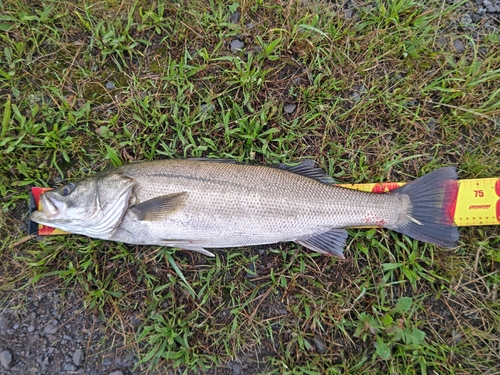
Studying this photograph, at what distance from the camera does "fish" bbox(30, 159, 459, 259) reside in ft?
9.64

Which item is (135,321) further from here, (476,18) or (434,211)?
(476,18)

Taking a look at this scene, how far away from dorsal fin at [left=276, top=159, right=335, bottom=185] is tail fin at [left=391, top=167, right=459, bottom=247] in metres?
0.77

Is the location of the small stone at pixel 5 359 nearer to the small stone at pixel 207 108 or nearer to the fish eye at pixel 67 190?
the fish eye at pixel 67 190

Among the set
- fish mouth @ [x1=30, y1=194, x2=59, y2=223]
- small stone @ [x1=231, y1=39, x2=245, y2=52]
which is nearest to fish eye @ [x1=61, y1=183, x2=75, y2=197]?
fish mouth @ [x1=30, y1=194, x2=59, y2=223]

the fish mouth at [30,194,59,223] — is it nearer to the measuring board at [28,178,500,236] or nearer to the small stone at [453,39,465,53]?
the measuring board at [28,178,500,236]

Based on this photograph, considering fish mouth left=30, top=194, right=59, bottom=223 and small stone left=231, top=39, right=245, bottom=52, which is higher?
small stone left=231, top=39, right=245, bottom=52

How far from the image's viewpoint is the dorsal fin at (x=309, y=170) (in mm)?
3188

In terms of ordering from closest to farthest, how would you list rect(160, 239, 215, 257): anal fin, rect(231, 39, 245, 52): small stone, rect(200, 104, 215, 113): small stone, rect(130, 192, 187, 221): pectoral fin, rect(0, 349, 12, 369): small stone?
1. rect(130, 192, 187, 221): pectoral fin
2. rect(160, 239, 215, 257): anal fin
3. rect(0, 349, 12, 369): small stone
4. rect(200, 104, 215, 113): small stone
5. rect(231, 39, 245, 52): small stone

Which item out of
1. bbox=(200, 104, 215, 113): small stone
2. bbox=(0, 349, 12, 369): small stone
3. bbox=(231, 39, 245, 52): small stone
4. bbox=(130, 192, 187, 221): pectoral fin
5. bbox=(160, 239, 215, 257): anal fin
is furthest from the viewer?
bbox=(231, 39, 245, 52): small stone

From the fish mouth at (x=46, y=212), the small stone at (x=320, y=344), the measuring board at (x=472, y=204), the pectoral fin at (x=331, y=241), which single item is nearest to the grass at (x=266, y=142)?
the small stone at (x=320, y=344)

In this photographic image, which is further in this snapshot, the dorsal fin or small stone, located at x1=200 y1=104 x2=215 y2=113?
small stone, located at x1=200 y1=104 x2=215 y2=113

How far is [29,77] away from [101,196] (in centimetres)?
166

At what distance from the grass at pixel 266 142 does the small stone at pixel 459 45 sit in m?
0.09

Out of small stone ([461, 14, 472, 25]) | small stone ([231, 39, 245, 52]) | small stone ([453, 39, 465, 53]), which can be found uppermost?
small stone ([461, 14, 472, 25])
